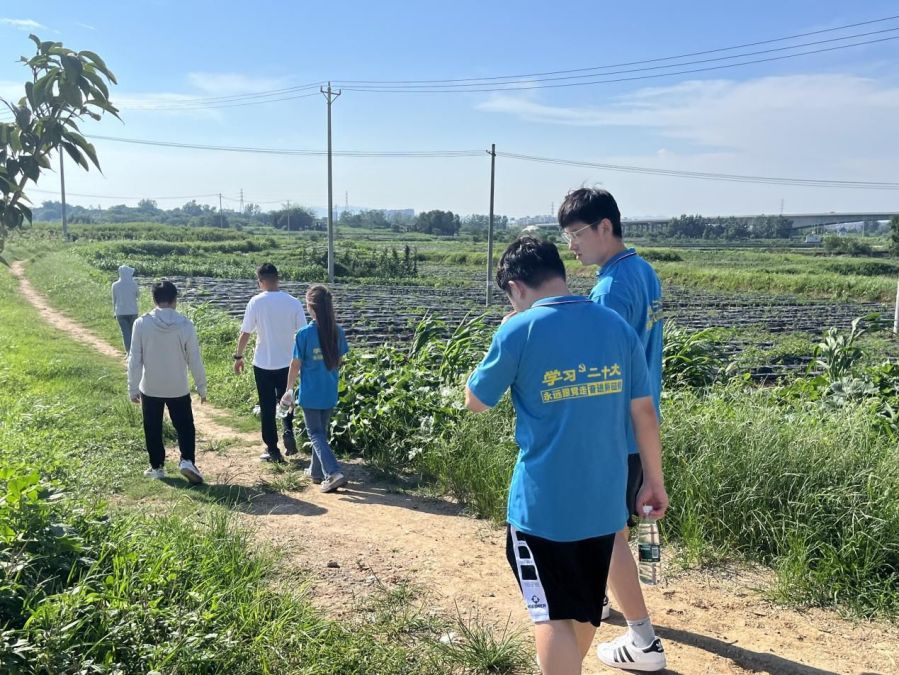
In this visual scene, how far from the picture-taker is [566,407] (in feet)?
6.89

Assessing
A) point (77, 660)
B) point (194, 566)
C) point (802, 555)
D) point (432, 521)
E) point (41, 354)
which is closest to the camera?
point (77, 660)

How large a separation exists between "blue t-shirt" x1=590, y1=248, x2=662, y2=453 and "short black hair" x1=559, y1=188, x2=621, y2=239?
0.61 feet

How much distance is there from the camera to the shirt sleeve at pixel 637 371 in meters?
2.25

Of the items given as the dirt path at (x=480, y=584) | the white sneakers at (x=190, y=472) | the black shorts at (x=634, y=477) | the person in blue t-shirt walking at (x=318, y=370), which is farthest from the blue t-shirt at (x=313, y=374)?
the black shorts at (x=634, y=477)

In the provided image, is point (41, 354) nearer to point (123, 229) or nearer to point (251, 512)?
point (251, 512)

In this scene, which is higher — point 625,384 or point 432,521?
point 625,384

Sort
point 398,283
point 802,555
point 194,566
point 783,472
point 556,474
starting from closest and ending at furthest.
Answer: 1. point 556,474
2. point 194,566
3. point 802,555
4. point 783,472
5. point 398,283

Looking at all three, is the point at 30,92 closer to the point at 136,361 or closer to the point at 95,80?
the point at 95,80

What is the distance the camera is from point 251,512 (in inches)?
185

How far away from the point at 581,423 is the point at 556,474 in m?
0.17

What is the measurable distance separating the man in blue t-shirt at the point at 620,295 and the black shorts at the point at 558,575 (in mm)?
598

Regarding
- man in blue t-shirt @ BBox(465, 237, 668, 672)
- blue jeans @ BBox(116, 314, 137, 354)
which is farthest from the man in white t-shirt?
blue jeans @ BBox(116, 314, 137, 354)

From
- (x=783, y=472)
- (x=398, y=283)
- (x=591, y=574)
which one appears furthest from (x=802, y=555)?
(x=398, y=283)

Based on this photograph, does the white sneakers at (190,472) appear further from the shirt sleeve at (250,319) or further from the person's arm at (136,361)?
the shirt sleeve at (250,319)
